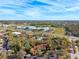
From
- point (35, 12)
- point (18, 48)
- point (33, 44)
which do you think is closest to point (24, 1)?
point (35, 12)

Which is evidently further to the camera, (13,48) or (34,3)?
(13,48)

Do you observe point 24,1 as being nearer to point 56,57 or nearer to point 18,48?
point 56,57

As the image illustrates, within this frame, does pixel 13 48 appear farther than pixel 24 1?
Yes

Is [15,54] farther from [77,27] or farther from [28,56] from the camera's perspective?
[77,27]

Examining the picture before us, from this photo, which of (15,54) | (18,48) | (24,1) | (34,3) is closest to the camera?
(24,1)

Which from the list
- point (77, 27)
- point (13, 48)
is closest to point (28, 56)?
point (13, 48)

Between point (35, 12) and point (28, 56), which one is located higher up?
point (35, 12)

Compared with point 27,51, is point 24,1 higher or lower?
higher

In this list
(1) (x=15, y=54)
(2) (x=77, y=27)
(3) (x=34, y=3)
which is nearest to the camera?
(3) (x=34, y=3)

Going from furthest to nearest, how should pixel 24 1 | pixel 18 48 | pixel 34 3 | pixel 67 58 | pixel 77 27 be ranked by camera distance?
pixel 77 27
pixel 18 48
pixel 67 58
pixel 34 3
pixel 24 1
